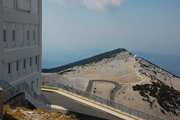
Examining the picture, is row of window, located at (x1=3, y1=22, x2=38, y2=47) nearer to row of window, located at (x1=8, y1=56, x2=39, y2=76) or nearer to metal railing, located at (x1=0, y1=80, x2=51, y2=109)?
row of window, located at (x1=8, y1=56, x2=39, y2=76)

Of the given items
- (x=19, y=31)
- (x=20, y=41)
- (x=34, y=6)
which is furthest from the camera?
(x=34, y=6)

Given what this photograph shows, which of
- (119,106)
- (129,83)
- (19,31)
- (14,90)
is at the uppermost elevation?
(19,31)

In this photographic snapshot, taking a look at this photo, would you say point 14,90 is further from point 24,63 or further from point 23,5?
point 23,5

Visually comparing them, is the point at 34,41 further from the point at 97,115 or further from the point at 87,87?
the point at 87,87

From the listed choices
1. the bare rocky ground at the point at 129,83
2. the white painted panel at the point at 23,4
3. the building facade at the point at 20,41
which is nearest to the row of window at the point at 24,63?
the building facade at the point at 20,41

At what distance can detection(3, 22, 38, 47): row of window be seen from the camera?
16.7 metres

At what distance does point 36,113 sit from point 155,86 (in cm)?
3831

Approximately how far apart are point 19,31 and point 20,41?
0.81 metres

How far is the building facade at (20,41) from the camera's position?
16.4 m

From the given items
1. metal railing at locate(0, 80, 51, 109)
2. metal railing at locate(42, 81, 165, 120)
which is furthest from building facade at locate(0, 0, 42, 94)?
metal railing at locate(42, 81, 165, 120)

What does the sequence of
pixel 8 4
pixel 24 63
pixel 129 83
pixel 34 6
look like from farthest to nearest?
pixel 129 83
pixel 34 6
pixel 24 63
pixel 8 4

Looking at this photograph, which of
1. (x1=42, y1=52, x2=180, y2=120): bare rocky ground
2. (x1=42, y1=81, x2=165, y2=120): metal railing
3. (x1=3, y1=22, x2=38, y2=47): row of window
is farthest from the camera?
(x1=42, y1=52, x2=180, y2=120): bare rocky ground

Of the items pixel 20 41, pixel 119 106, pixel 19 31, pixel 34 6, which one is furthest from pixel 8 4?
pixel 119 106

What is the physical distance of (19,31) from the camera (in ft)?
60.8
